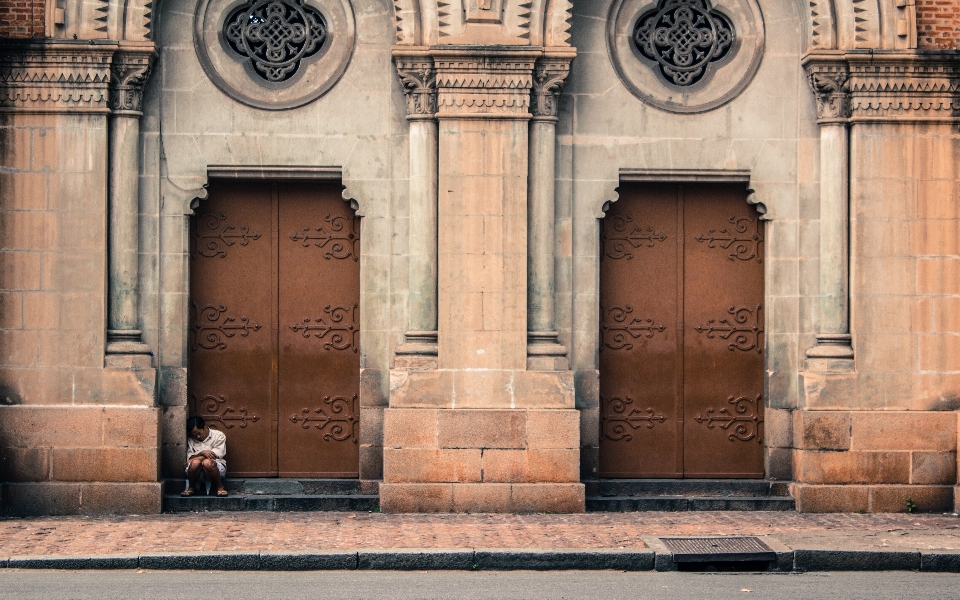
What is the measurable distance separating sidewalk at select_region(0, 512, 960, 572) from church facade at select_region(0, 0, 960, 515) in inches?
25.6

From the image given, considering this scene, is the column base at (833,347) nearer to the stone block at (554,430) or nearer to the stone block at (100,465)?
the stone block at (554,430)

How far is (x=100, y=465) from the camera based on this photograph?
13.9 m

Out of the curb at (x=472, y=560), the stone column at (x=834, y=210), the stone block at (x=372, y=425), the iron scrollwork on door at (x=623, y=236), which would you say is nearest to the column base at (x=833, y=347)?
the stone column at (x=834, y=210)

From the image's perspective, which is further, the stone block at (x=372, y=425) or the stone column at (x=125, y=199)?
the stone block at (x=372, y=425)

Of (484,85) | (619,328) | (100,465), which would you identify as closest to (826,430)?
(619,328)

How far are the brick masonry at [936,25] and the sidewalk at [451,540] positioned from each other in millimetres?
5287

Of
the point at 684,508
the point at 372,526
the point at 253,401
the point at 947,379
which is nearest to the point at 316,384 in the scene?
the point at 253,401

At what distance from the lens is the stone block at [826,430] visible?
46.7 ft

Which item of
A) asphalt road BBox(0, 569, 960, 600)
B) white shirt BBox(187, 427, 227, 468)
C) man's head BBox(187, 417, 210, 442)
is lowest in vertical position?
asphalt road BBox(0, 569, 960, 600)

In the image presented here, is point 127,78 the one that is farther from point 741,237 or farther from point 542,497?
point 741,237

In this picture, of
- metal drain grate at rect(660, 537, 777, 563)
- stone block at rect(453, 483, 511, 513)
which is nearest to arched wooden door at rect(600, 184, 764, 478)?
stone block at rect(453, 483, 511, 513)

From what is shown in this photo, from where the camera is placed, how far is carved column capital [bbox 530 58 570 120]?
14258 mm

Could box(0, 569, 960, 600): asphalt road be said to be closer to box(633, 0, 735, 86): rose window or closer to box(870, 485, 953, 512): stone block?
box(870, 485, 953, 512): stone block

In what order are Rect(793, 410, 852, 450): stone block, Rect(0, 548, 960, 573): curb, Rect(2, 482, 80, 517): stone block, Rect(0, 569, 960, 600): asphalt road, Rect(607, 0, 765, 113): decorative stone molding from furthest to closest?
Rect(607, 0, 765, 113): decorative stone molding → Rect(793, 410, 852, 450): stone block → Rect(2, 482, 80, 517): stone block → Rect(0, 548, 960, 573): curb → Rect(0, 569, 960, 600): asphalt road
